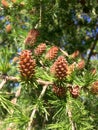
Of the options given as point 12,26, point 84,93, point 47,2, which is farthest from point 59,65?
point 12,26

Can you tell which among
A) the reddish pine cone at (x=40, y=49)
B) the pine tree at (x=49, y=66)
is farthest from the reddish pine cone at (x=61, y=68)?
the reddish pine cone at (x=40, y=49)

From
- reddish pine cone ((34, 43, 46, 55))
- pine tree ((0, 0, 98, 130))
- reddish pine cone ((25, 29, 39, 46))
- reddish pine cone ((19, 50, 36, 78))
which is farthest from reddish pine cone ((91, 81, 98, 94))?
reddish pine cone ((25, 29, 39, 46))

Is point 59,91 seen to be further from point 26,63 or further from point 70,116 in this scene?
point 26,63

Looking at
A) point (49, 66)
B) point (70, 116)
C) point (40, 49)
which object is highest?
point (40, 49)

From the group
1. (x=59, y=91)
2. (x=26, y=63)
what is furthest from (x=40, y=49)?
(x=26, y=63)

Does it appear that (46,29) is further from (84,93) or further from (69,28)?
(84,93)

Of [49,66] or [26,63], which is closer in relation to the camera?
[26,63]

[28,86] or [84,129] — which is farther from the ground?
[28,86]
